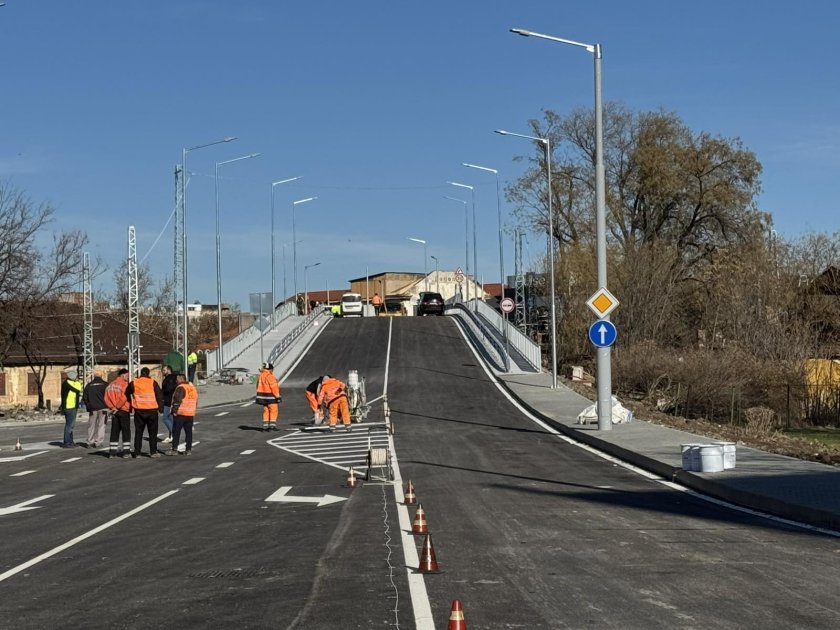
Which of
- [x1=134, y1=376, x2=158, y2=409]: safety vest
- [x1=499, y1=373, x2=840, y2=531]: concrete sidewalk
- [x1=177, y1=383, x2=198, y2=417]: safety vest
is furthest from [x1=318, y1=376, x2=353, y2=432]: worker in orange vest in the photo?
[x1=134, y1=376, x2=158, y2=409]: safety vest

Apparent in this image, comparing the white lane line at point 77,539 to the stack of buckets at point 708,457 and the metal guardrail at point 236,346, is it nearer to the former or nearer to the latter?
the stack of buckets at point 708,457

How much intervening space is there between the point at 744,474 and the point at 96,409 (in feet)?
49.3

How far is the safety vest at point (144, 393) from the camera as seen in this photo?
75.8ft

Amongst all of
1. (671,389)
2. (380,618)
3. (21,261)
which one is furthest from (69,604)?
(21,261)

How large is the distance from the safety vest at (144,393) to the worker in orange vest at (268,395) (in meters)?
6.38

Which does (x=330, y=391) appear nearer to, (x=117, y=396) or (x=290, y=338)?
(x=117, y=396)

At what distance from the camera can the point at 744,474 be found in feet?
55.0

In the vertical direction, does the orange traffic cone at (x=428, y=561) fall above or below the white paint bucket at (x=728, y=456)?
below

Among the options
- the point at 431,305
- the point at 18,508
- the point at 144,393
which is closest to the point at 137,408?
the point at 144,393

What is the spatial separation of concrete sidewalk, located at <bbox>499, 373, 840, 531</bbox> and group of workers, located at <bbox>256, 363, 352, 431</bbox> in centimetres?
584

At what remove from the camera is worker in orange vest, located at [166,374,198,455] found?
23.3m

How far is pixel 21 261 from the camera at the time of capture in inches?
2277

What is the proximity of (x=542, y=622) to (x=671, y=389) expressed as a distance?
37.7 m

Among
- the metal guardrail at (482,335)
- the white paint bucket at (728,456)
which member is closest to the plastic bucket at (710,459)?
the white paint bucket at (728,456)
